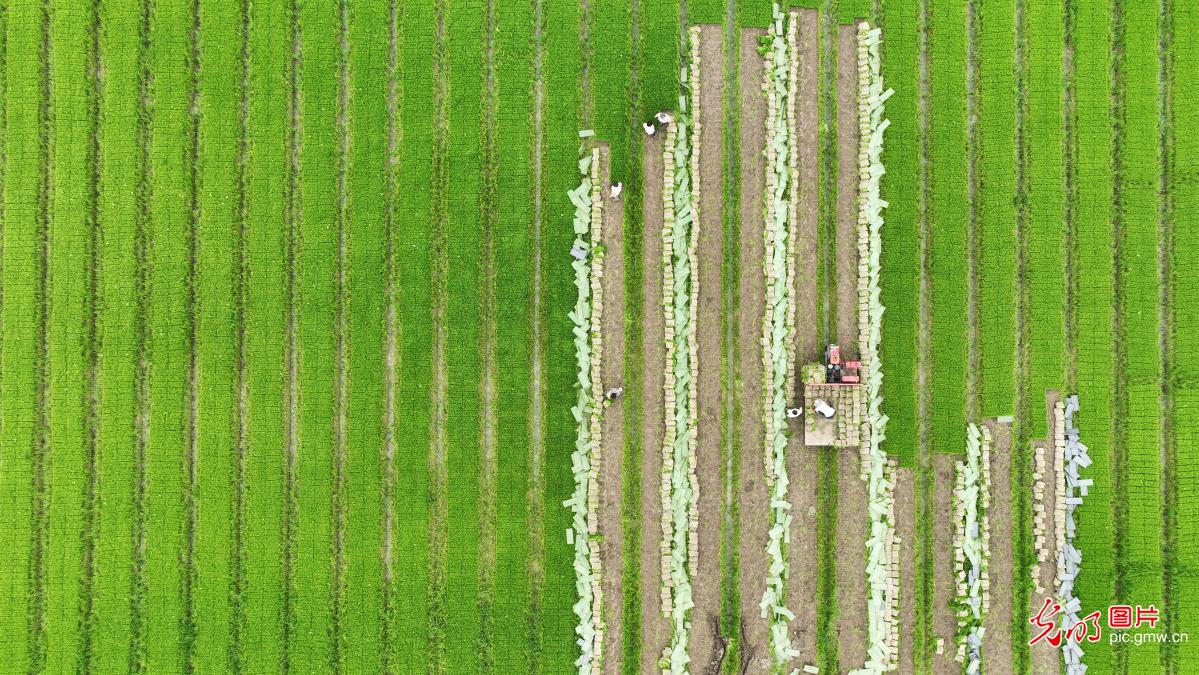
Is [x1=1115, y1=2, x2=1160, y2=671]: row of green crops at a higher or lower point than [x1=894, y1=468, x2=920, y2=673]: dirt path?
higher

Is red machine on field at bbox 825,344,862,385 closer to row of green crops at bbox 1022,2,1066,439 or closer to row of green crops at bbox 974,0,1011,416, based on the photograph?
row of green crops at bbox 974,0,1011,416

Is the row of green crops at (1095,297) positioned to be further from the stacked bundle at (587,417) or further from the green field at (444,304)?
the stacked bundle at (587,417)

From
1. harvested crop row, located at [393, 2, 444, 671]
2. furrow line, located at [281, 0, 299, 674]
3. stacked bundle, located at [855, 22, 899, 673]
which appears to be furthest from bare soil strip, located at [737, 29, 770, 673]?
furrow line, located at [281, 0, 299, 674]

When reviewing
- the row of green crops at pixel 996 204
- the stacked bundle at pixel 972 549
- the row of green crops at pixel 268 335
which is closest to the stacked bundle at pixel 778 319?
the stacked bundle at pixel 972 549

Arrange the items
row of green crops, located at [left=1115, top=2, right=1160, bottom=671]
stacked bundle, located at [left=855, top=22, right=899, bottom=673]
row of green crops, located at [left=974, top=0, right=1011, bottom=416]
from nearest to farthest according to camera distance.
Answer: stacked bundle, located at [left=855, top=22, right=899, bottom=673] < row of green crops, located at [left=1115, top=2, right=1160, bottom=671] < row of green crops, located at [left=974, top=0, right=1011, bottom=416]

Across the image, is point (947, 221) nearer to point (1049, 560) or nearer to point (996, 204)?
point (996, 204)

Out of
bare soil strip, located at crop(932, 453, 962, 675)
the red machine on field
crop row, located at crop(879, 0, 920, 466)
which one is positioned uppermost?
crop row, located at crop(879, 0, 920, 466)
